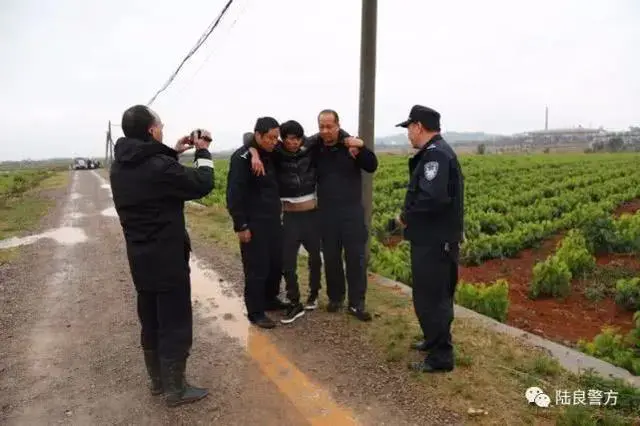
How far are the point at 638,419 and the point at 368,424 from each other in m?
1.60

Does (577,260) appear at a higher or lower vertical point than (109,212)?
higher

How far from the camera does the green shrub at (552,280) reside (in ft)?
20.5

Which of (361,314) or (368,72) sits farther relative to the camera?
(368,72)

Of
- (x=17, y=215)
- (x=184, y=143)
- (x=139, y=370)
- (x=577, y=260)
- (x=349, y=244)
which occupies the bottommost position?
(x=17, y=215)

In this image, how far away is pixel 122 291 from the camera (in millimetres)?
6246

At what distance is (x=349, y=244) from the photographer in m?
4.79

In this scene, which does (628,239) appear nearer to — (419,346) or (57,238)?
(419,346)

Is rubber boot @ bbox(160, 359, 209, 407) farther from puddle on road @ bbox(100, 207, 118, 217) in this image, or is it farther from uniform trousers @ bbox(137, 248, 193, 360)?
puddle on road @ bbox(100, 207, 118, 217)

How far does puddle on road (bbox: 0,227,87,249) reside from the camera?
1002cm

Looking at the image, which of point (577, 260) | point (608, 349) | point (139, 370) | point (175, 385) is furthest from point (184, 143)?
point (577, 260)

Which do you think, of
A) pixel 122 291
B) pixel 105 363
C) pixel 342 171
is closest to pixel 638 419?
pixel 342 171

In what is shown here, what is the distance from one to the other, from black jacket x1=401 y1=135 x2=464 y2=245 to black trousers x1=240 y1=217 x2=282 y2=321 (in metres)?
1.51

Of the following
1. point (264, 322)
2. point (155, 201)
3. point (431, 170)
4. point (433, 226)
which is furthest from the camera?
point (264, 322)

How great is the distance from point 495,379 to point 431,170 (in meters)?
1.55
